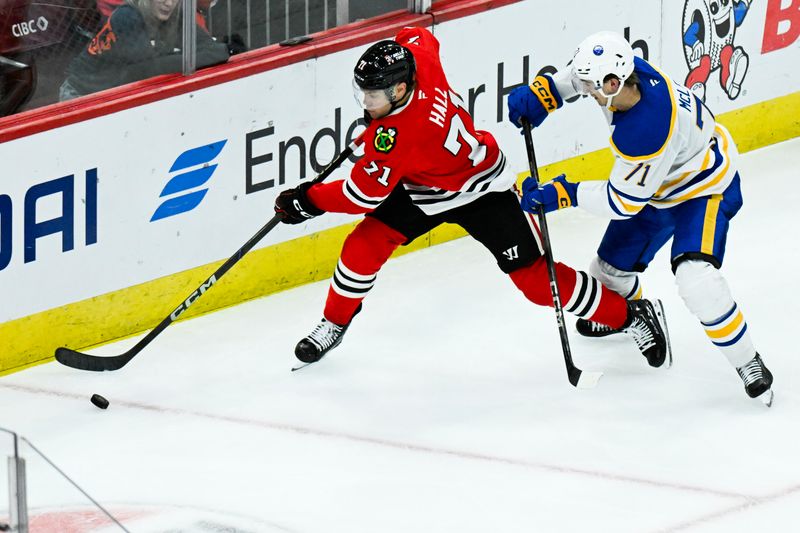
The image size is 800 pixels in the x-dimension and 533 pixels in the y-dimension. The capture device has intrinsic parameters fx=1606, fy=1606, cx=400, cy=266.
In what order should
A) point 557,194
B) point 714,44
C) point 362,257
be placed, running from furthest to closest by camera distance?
point 714,44 < point 362,257 < point 557,194

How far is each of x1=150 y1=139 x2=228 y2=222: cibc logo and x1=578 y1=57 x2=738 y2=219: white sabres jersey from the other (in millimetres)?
1414

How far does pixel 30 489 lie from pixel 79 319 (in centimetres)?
→ 193

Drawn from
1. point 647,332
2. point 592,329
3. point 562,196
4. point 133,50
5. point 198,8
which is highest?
point 198,8

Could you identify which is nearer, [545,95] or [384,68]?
[384,68]

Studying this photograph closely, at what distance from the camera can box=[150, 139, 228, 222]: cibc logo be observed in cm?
545

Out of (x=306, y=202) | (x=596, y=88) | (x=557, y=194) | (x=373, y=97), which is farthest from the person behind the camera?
(x=306, y=202)

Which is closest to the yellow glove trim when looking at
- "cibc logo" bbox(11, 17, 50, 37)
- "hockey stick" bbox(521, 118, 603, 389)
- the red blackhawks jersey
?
"hockey stick" bbox(521, 118, 603, 389)

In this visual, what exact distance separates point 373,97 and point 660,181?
861 millimetres

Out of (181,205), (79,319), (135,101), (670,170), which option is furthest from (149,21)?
(670,170)

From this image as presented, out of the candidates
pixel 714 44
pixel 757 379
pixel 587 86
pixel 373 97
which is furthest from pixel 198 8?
pixel 714 44

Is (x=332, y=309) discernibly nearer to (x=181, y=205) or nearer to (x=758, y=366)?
(x=181, y=205)

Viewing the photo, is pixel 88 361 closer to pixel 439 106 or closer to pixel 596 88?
pixel 439 106

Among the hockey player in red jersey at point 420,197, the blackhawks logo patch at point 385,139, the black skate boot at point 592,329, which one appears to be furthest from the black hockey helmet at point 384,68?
the black skate boot at point 592,329

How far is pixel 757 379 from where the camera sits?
15.8 ft
